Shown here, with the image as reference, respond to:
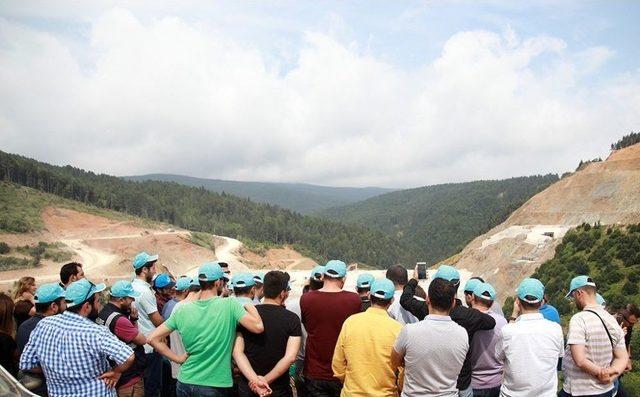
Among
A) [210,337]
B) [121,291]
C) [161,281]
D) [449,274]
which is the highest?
[449,274]

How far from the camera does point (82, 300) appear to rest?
4242 mm

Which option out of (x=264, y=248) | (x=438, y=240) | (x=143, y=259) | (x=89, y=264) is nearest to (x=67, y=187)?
(x=264, y=248)

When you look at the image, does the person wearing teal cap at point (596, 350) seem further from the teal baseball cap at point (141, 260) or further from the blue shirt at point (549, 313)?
the teal baseball cap at point (141, 260)

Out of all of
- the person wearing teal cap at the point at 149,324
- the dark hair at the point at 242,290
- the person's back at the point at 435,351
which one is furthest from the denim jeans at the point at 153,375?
the person's back at the point at 435,351

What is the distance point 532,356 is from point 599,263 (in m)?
27.4

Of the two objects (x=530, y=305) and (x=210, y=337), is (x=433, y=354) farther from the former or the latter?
(x=210, y=337)

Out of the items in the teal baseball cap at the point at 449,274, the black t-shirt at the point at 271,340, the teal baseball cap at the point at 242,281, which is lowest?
the black t-shirt at the point at 271,340

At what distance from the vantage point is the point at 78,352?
4.12 m

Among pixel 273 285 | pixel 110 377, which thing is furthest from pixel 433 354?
pixel 110 377

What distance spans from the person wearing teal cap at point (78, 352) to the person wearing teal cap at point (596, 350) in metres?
4.12

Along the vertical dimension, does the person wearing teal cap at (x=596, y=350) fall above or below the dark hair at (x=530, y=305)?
below

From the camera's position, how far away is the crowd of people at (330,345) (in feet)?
13.6

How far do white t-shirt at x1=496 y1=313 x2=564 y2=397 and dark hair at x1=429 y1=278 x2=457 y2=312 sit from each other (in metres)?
0.78

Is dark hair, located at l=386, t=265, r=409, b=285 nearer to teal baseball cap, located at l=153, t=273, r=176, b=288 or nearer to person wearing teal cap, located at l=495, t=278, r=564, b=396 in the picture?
person wearing teal cap, located at l=495, t=278, r=564, b=396
